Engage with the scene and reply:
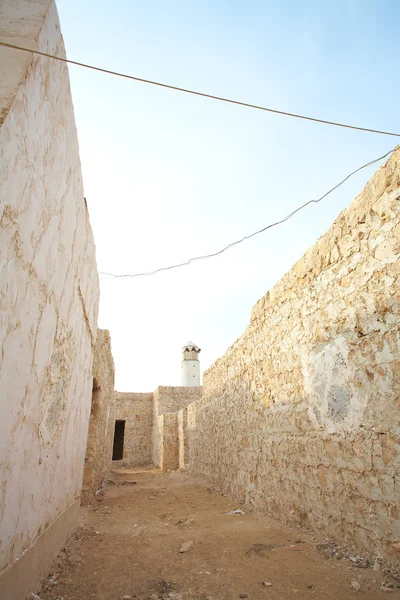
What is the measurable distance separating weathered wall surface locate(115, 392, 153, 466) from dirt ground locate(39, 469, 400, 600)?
48.1ft

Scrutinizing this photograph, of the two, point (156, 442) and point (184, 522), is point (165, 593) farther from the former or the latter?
point (156, 442)

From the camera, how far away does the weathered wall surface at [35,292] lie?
5.39ft

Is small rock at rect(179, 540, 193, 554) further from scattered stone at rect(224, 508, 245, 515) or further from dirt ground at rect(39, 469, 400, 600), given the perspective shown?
scattered stone at rect(224, 508, 245, 515)

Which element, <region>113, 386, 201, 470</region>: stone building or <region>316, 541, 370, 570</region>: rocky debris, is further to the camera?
<region>113, 386, 201, 470</region>: stone building

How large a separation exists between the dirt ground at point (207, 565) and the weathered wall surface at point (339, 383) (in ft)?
0.91

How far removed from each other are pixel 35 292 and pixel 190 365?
31282 mm

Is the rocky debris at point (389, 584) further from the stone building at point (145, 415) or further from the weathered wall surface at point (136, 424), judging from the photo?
the weathered wall surface at point (136, 424)

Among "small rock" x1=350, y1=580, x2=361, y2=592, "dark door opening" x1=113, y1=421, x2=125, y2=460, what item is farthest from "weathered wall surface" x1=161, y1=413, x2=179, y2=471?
"small rock" x1=350, y1=580, x2=361, y2=592

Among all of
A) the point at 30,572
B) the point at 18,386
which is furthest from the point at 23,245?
the point at 30,572

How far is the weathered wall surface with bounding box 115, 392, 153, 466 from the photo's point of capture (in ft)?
60.1

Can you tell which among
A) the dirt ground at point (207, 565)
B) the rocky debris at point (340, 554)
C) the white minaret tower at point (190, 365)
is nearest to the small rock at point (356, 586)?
the dirt ground at point (207, 565)

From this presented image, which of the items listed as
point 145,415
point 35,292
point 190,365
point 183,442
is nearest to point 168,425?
point 183,442

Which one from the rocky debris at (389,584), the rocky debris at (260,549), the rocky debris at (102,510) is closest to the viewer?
the rocky debris at (389,584)

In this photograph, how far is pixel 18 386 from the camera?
1.87 metres
